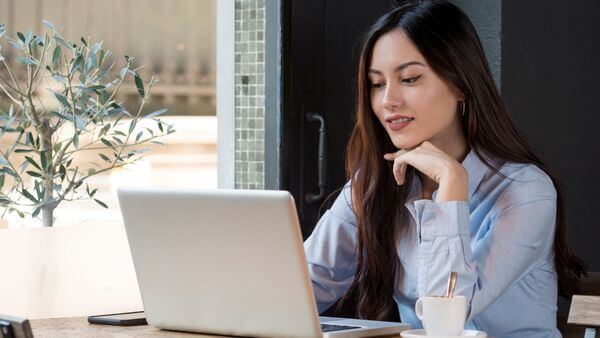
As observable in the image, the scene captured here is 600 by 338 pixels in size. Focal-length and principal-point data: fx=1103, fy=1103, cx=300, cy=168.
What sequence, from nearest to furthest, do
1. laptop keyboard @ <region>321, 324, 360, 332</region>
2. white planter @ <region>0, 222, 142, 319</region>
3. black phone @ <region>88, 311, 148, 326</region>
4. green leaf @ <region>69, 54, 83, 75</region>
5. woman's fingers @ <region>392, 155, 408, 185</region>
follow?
laptop keyboard @ <region>321, 324, 360, 332</region>
black phone @ <region>88, 311, 148, 326</region>
woman's fingers @ <region>392, 155, 408, 185</region>
white planter @ <region>0, 222, 142, 319</region>
green leaf @ <region>69, 54, 83, 75</region>

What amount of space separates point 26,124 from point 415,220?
128cm

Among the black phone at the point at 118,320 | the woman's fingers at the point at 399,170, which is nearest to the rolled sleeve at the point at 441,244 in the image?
the woman's fingers at the point at 399,170

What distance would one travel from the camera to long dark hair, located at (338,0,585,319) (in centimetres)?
256

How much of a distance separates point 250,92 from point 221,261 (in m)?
1.75

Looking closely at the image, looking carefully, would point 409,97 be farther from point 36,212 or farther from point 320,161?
A: point 36,212

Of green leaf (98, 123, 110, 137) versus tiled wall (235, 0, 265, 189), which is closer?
green leaf (98, 123, 110, 137)

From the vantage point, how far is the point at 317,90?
3674 mm

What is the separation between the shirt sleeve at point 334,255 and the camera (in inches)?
106

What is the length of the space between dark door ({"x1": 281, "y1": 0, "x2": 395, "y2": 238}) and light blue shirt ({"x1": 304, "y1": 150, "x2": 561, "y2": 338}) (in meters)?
0.91

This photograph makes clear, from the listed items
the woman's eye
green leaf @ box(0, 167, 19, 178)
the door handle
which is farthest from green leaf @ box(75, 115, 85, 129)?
the woman's eye

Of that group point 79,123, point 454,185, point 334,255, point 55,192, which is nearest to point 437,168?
point 454,185

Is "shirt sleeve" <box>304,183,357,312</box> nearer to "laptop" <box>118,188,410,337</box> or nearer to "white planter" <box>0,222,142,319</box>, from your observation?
"laptop" <box>118,188,410,337</box>

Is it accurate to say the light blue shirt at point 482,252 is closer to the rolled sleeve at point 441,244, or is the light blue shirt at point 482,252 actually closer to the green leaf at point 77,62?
the rolled sleeve at point 441,244

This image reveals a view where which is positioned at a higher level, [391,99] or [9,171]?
[391,99]
